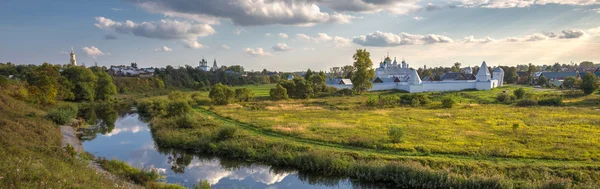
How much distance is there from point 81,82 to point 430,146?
48103 millimetres

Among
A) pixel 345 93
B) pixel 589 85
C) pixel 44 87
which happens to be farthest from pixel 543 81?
pixel 44 87

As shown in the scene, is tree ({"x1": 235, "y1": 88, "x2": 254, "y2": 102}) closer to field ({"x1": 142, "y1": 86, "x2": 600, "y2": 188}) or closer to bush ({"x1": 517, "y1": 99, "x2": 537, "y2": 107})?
field ({"x1": 142, "y1": 86, "x2": 600, "y2": 188})

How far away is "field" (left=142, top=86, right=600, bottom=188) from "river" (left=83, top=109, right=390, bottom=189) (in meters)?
0.65

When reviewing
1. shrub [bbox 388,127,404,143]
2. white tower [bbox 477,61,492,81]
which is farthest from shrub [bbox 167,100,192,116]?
white tower [bbox 477,61,492,81]

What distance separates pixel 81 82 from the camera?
4859 centimetres

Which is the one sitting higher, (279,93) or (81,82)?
(81,82)

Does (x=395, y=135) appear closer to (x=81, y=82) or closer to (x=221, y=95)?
(x=221, y=95)

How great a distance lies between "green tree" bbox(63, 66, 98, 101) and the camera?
48250mm

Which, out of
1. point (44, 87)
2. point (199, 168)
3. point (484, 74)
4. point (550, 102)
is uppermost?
point (484, 74)

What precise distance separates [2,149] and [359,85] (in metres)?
50.0

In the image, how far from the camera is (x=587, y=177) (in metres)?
14.1

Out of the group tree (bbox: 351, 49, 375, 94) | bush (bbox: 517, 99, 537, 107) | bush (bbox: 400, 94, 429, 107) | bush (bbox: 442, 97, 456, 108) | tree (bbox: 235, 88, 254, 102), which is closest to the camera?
bush (bbox: 442, 97, 456, 108)

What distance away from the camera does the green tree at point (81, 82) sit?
48.2 metres

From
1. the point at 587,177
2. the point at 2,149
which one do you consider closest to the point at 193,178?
the point at 2,149
